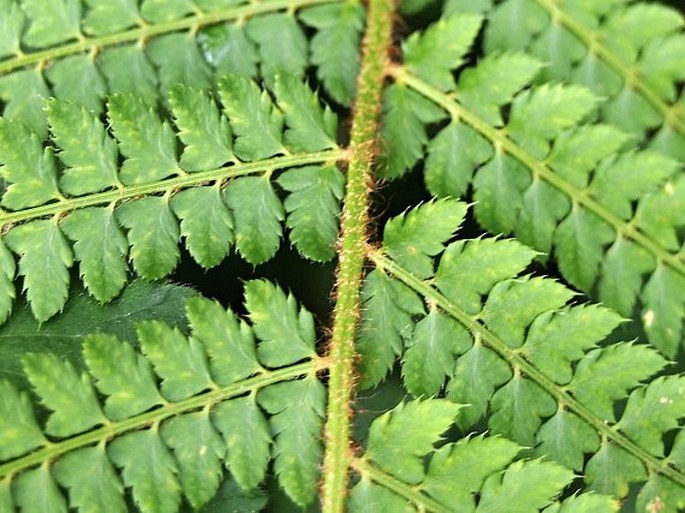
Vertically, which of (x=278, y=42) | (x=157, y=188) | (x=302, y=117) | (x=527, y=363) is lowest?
(x=527, y=363)

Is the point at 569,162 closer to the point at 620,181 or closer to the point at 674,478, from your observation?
the point at 620,181

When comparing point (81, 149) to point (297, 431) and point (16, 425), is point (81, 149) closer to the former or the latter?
point (16, 425)

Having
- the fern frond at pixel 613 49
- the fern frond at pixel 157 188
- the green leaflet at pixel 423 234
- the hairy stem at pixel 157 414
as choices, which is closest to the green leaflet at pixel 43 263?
the fern frond at pixel 157 188

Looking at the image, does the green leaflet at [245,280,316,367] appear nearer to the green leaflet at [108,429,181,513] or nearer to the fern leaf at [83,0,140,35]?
the green leaflet at [108,429,181,513]

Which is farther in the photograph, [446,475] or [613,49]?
[613,49]

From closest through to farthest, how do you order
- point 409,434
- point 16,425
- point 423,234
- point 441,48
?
point 16,425 → point 409,434 → point 423,234 → point 441,48

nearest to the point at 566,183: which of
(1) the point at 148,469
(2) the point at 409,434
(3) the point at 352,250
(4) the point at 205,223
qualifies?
(3) the point at 352,250

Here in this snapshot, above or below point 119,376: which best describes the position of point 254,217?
above

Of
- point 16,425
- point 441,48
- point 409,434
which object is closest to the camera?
point 16,425

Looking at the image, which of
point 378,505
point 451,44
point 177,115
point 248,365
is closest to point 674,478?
point 378,505
